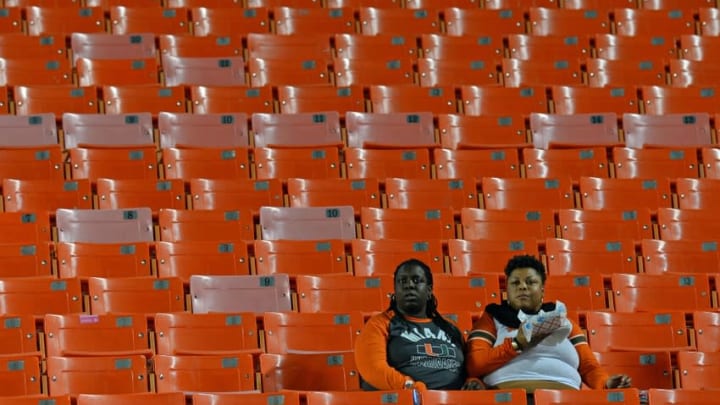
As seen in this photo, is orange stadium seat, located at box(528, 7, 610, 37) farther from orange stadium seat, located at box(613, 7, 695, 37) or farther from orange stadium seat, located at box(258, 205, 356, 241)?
orange stadium seat, located at box(258, 205, 356, 241)

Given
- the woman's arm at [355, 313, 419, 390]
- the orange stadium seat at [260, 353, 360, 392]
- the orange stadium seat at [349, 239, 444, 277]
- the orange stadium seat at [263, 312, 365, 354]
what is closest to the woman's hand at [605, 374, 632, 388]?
the woman's arm at [355, 313, 419, 390]

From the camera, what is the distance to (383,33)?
9469 mm

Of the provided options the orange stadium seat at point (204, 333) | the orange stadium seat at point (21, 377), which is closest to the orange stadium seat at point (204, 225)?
the orange stadium seat at point (204, 333)

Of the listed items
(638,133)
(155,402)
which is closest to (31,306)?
(155,402)

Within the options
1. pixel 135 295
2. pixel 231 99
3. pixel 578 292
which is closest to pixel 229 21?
pixel 231 99

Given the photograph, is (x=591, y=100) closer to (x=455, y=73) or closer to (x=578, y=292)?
(x=455, y=73)

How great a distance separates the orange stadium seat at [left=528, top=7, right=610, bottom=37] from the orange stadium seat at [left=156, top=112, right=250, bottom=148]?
2.15 meters

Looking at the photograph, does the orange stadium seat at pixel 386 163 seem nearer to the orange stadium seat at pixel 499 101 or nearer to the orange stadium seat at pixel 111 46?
the orange stadium seat at pixel 499 101

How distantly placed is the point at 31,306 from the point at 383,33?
348 cm

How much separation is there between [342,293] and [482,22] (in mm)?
3246

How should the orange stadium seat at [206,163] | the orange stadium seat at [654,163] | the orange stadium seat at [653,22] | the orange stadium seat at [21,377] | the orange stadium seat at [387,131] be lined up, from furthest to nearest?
the orange stadium seat at [653,22], the orange stadium seat at [387,131], the orange stadium seat at [654,163], the orange stadium seat at [206,163], the orange stadium seat at [21,377]

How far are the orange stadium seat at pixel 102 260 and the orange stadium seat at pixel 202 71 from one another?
198cm

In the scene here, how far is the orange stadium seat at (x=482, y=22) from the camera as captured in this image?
31.4 feet

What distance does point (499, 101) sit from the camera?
8.67 metres
